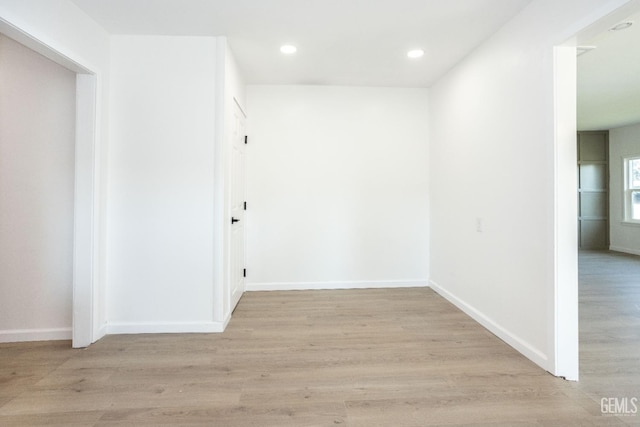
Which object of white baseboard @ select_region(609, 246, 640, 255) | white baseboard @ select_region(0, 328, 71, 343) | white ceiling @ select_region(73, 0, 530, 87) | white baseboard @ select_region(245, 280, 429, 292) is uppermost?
white ceiling @ select_region(73, 0, 530, 87)

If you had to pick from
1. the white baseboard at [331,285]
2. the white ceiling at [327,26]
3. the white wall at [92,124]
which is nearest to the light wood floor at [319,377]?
the white wall at [92,124]

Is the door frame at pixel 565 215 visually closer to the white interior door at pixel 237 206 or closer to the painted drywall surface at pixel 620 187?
the white interior door at pixel 237 206

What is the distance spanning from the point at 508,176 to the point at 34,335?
4.15 metres

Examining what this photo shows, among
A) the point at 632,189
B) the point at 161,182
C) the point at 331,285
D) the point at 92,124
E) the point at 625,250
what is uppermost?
the point at 92,124

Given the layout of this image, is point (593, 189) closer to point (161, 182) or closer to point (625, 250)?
point (625, 250)

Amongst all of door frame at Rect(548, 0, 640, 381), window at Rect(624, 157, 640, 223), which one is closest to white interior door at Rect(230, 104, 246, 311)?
door frame at Rect(548, 0, 640, 381)

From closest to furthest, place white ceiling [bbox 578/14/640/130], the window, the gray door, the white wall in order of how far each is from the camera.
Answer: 1. the white wall
2. white ceiling [bbox 578/14/640/130]
3. the window
4. the gray door

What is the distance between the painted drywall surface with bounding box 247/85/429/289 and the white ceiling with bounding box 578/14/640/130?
185 centimetres

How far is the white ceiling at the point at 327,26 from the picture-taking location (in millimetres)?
2406

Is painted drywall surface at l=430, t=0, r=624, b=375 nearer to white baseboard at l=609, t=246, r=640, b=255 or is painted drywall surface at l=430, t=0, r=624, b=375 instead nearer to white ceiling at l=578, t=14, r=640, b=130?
white ceiling at l=578, t=14, r=640, b=130

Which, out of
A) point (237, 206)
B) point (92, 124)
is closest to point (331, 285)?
point (237, 206)

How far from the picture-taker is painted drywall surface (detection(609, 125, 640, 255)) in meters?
6.66

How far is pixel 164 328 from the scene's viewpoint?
9.36ft

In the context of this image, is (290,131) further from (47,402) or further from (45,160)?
(47,402)
